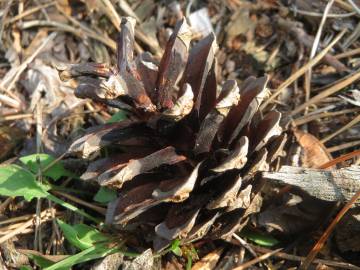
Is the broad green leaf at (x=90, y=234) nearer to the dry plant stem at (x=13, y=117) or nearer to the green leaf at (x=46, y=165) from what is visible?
the green leaf at (x=46, y=165)

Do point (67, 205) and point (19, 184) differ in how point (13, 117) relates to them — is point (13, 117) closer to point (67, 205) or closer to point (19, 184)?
point (19, 184)

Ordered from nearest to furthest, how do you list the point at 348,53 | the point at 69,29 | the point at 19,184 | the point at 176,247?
the point at 176,247
the point at 19,184
the point at 348,53
the point at 69,29

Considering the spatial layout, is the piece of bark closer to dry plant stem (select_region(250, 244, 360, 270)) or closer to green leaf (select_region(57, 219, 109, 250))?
dry plant stem (select_region(250, 244, 360, 270))

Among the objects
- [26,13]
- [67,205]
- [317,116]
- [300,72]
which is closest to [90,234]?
[67,205]

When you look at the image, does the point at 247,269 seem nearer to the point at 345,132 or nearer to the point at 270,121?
the point at 270,121

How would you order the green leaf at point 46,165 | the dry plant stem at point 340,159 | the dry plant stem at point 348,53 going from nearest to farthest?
the dry plant stem at point 340,159 → the green leaf at point 46,165 → the dry plant stem at point 348,53

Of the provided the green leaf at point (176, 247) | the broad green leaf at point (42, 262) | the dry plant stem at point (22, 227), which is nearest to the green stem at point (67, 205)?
the dry plant stem at point (22, 227)
